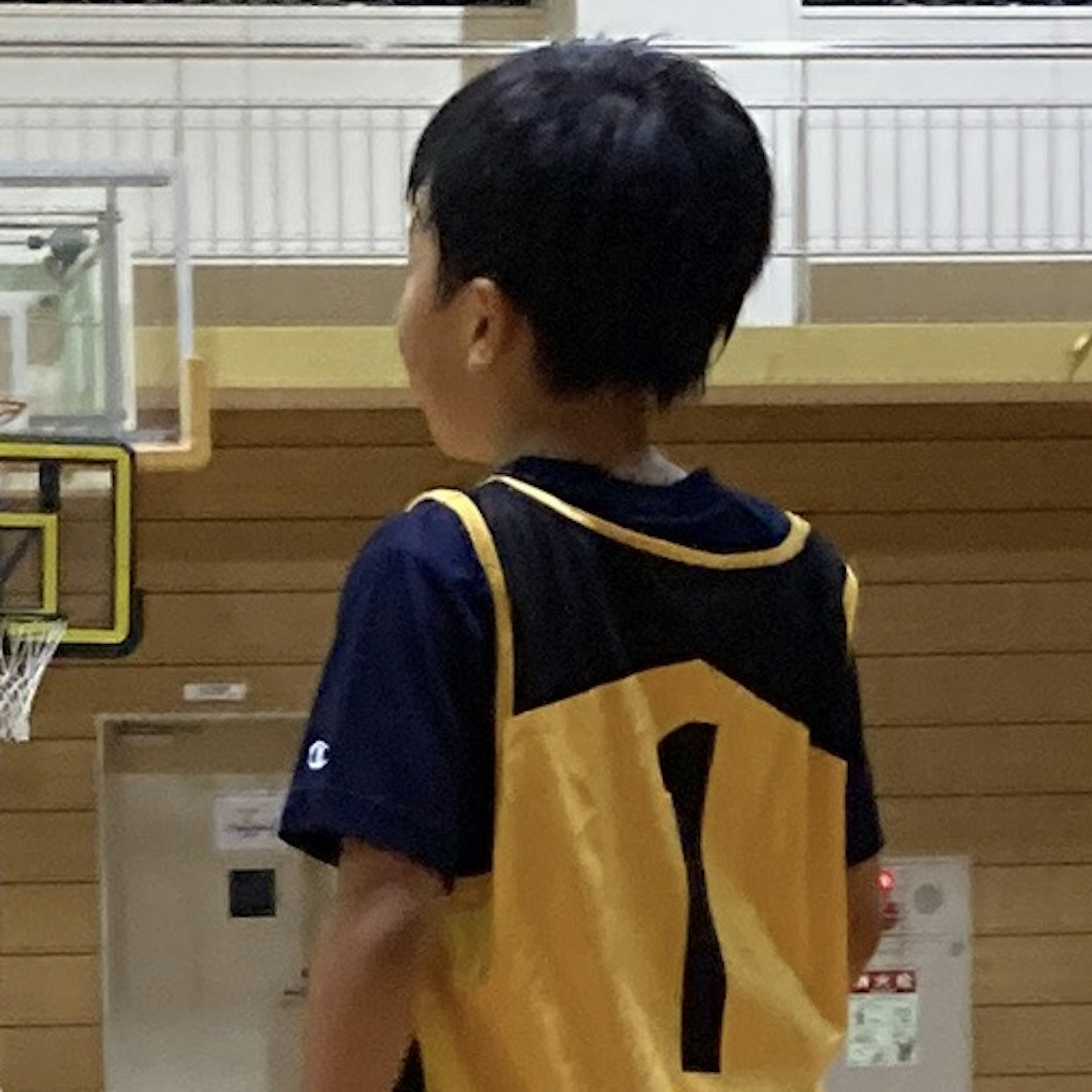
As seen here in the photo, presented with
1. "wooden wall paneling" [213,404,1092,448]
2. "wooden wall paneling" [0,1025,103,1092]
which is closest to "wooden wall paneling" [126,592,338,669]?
"wooden wall paneling" [213,404,1092,448]

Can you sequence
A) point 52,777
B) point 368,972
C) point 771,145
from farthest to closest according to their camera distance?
point 52,777, point 771,145, point 368,972

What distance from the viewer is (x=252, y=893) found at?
272 cm

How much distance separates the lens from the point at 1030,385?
220 cm

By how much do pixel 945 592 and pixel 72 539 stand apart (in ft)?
4.24

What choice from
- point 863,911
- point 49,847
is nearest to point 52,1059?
point 49,847

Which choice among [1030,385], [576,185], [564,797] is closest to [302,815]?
[564,797]

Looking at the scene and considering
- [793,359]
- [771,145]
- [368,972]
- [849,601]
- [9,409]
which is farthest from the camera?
[771,145]

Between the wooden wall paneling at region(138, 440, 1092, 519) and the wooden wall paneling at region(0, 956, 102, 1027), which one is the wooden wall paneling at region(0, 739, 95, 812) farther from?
the wooden wall paneling at region(138, 440, 1092, 519)

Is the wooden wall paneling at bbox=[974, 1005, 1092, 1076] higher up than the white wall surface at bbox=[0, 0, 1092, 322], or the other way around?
the white wall surface at bbox=[0, 0, 1092, 322]

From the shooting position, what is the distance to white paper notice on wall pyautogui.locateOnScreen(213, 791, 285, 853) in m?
2.71

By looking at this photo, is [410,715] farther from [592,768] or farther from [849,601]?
[849,601]

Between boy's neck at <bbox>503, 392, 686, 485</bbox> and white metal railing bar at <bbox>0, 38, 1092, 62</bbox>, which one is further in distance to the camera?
white metal railing bar at <bbox>0, 38, 1092, 62</bbox>

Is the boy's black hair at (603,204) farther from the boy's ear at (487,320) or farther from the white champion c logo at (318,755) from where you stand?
the white champion c logo at (318,755)

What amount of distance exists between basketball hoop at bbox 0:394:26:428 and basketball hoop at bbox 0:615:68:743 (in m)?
0.22
